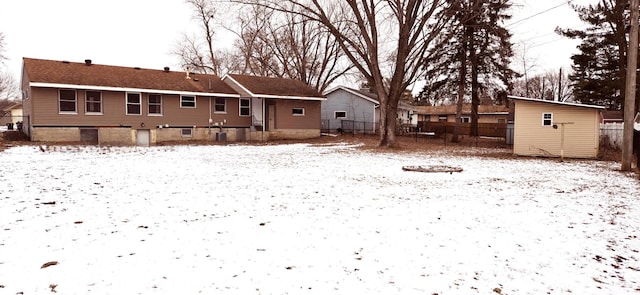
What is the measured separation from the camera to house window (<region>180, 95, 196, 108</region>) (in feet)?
77.1

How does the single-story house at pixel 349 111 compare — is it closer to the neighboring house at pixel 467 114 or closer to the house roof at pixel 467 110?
the neighboring house at pixel 467 114

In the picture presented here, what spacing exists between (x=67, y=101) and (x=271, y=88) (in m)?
12.3

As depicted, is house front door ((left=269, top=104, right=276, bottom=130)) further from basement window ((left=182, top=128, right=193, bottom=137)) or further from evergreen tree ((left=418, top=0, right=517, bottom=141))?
evergreen tree ((left=418, top=0, right=517, bottom=141))

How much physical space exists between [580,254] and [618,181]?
7476mm

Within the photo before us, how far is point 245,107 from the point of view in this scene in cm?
2617

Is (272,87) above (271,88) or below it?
above

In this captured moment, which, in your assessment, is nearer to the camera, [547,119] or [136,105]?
[547,119]

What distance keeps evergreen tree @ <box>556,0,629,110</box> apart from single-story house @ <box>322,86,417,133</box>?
15.1 meters

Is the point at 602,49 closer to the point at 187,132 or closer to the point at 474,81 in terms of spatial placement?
the point at 474,81

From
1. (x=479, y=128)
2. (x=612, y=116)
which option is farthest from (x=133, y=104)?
(x=612, y=116)

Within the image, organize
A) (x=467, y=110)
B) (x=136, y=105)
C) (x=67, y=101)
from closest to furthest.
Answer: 1. (x=67, y=101)
2. (x=136, y=105)
3. (x=467, y=110)

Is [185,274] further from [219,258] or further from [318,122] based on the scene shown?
[318,122]

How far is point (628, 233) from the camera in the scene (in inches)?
211

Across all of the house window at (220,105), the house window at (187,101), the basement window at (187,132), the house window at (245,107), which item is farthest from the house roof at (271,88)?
the basement window at (187,132)
